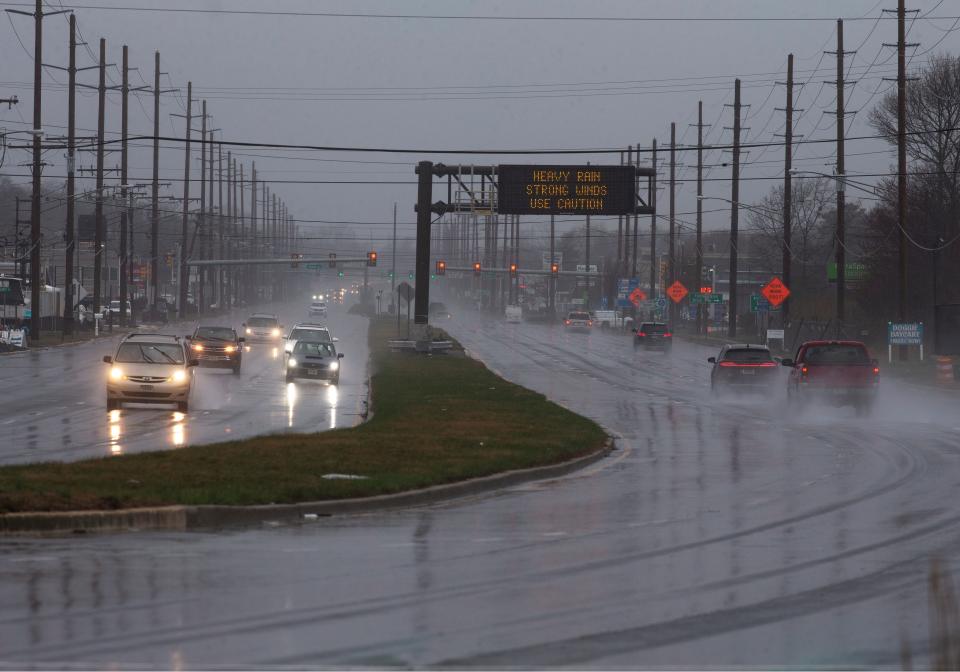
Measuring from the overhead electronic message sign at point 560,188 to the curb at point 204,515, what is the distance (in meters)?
36.2

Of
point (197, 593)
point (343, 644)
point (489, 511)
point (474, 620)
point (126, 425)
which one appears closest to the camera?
point (343, 644)

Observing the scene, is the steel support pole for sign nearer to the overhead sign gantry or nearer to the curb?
the overhead sign gantry

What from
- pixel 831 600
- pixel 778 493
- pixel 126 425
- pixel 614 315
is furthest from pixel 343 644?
pixel 614 315

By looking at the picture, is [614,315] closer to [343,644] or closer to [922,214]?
[922,214]

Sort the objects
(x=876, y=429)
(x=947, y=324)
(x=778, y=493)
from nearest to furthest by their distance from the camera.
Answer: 1. (x=778, y=493)
2. (x=876, y=429)
3. (x=947, y=324)

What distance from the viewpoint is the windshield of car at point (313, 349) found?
44281 millimetres

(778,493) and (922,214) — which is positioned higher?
(922,214)

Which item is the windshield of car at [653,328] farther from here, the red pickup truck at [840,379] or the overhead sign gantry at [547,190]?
the red pickup truck at [840,379]

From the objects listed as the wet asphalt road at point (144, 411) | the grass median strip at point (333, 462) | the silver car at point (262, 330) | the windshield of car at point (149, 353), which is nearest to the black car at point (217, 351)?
the wet asphalt road at point (144, 411)

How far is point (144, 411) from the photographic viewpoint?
31.6 m

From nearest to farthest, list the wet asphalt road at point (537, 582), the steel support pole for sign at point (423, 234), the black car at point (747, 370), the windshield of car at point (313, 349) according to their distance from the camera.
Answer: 1. the wet asphalt road at point (537, 582)
2. the black car at point (747, 370)
3. the windshield of car at point (313, 349)
4. the steel support pole for sign at point (423, 234)

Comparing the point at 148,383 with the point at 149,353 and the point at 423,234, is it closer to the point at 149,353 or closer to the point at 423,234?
the point at 149,353

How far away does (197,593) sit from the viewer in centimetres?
1036

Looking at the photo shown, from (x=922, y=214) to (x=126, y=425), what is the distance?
54631 millimetres
